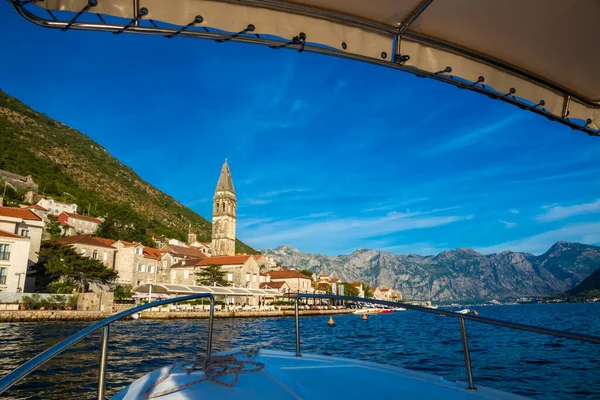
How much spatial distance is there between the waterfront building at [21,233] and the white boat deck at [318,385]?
34.6m

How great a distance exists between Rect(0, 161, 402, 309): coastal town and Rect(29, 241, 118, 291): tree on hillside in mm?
792

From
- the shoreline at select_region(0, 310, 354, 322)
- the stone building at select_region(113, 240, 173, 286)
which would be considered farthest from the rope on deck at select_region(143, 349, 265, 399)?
the stone building at select_region(113, 240, 173, 286)

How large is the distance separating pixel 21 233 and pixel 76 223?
31.7m

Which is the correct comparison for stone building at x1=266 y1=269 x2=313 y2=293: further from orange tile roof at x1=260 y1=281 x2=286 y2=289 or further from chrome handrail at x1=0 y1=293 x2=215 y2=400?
chrome handrail at x1=0 y1=293 x2=215 y2=400

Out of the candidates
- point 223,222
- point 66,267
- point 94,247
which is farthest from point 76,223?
point 66,267

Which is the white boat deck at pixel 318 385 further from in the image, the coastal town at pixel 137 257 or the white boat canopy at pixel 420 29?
the coastal town at pixel 137 257

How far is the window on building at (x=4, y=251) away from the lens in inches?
1164

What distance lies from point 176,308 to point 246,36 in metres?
45.4

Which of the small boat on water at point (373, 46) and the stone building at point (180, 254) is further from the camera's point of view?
the stone building at point (180, 254)

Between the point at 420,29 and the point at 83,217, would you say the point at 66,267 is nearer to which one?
the point at 83,217

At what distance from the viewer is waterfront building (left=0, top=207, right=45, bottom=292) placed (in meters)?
30.2

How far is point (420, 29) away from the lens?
2.72 meters

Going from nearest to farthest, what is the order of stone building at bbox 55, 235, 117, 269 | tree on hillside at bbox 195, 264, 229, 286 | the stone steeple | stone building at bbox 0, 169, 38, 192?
stone building at bbox 55, 235, 117, 269 → tree on hillside at bbox 195, 264, 229, 286 → stone building at bbox 0, 169, 38, 192 → the stone steeple

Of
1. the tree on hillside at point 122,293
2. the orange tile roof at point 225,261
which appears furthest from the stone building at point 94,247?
the orange tile roof at point 225,261
